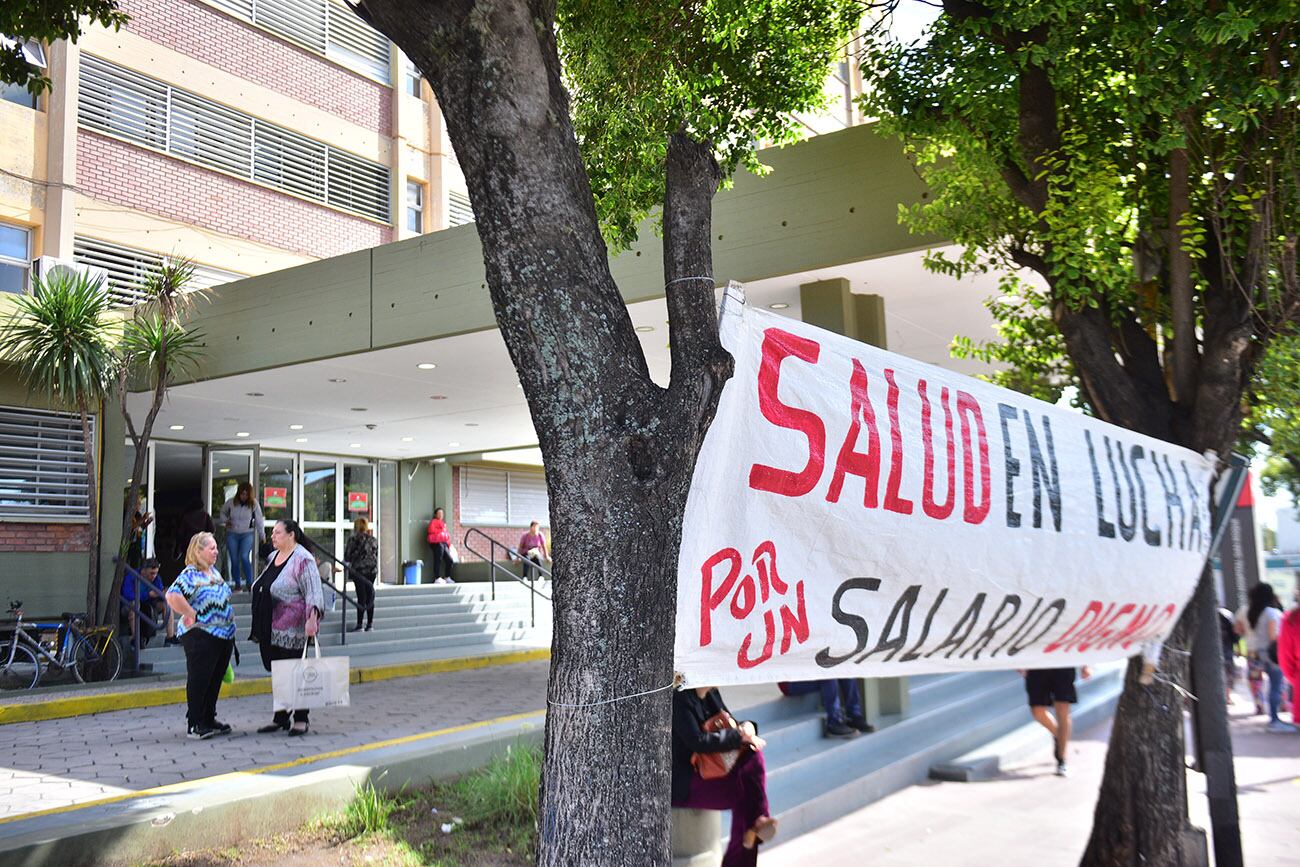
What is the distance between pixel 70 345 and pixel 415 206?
13956mm

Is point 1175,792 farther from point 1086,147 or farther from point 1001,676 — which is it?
point 1001,676

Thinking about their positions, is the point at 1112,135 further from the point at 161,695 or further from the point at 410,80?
the point at 410,80

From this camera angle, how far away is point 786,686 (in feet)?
30.1

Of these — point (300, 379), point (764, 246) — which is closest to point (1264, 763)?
point (764, 246)

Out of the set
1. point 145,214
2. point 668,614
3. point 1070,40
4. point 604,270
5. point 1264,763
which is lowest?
point 1264,763

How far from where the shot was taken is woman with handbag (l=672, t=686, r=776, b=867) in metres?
4.80

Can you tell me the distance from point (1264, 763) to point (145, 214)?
1911 cm

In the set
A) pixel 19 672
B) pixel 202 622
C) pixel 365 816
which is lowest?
pixel 365 816

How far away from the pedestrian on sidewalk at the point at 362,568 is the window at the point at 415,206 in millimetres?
10313

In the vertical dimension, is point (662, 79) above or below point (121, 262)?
below

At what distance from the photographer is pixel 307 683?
8.09 meters

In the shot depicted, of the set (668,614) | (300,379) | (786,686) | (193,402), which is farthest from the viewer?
(193,402)

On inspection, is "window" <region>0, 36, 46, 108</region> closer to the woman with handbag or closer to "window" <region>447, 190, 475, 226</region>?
"window" <region>447, 190, 475, 226</region>

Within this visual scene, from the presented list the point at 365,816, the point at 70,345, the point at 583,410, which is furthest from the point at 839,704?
the point at 70,345
